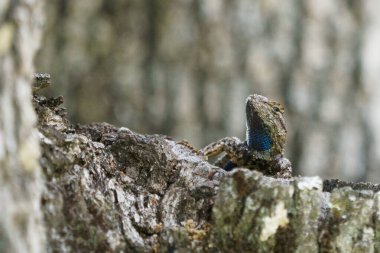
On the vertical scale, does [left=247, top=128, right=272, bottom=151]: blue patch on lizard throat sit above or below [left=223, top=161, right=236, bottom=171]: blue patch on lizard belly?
above

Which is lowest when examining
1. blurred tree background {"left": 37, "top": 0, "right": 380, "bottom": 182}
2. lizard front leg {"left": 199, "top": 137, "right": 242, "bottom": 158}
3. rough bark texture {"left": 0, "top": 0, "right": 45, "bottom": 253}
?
rough bark texture {"left": 0, "top": 0, "right": 45, "bottom": 253}

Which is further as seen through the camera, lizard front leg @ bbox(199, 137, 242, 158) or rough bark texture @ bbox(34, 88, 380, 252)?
lizard front leg @ bbox(199, 137, 242, 158)

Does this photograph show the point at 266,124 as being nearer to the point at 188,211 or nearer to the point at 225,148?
the point at 225,148

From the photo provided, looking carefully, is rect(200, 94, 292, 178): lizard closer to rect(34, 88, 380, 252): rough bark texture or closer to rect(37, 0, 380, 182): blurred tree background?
rect(34, 88, 380, 252): rough bark texture

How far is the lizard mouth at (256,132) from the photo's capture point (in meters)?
2.85

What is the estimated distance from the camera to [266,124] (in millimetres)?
2852

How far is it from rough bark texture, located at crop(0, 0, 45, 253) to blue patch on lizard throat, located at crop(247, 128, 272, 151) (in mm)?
1614

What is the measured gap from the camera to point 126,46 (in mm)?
5730

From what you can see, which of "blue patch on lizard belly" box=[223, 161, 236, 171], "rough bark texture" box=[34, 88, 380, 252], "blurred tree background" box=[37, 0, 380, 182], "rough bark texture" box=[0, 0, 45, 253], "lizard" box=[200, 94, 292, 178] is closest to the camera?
"rough bark texture" box=[0, 0, 45, 253]

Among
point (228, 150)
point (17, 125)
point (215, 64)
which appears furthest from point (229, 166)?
point (215, 64)

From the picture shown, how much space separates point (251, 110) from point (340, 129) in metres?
3.41

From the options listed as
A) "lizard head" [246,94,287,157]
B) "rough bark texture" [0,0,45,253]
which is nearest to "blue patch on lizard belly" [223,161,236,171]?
"lizard head" [246,94,287,157]

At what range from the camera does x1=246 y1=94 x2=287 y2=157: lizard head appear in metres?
2.84

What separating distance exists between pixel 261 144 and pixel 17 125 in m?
1.68
